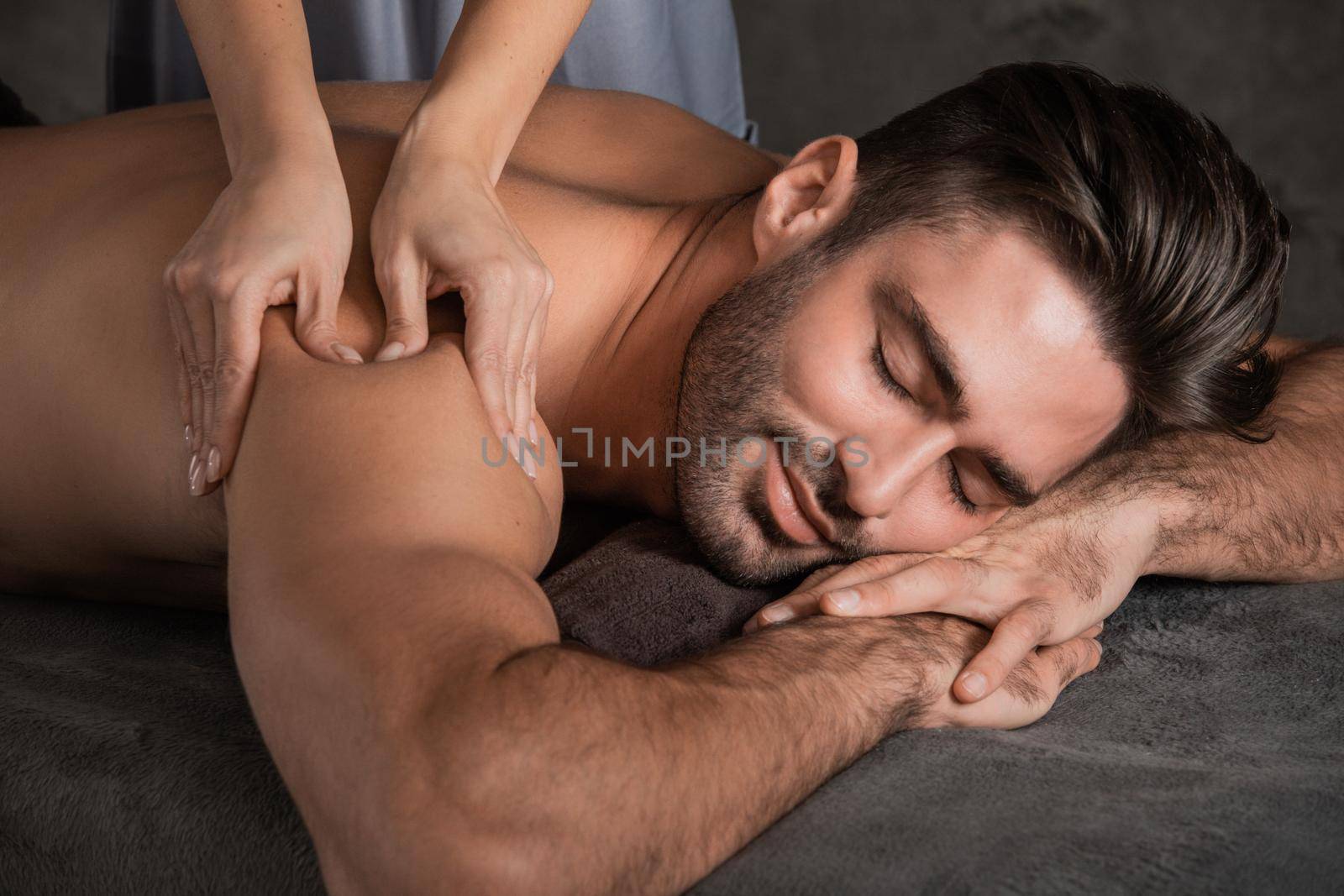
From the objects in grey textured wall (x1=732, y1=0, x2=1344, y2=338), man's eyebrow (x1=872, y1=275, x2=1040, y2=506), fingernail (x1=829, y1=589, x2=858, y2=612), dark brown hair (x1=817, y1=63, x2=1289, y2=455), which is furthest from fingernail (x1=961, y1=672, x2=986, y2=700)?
grey textured wall (x1=732, y1=0, x2=1344, y2=338)

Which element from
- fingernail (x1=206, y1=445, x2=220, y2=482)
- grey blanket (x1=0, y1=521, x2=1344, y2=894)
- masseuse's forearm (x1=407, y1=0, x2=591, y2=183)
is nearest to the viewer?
grey blanket (x1=0, y1=521, x2=1344, y2=894)

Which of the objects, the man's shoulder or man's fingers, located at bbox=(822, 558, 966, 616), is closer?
the man's shoulder

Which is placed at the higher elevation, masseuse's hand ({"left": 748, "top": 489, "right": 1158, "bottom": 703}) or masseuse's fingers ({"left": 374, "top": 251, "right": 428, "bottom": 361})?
masseuse's fingers ({"left": 374, "top": 251, "right": 428, "bottom": 361})

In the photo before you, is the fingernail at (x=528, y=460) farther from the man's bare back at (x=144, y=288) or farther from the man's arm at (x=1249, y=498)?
the man's arm at (x=1249, y=498)

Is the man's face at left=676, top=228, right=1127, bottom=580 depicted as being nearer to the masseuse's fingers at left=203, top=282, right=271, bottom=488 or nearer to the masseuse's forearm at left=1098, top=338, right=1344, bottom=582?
the masseuse's forearm at left=1098, top=338, right=1344, bottom=582

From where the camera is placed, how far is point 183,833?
2.88 feet

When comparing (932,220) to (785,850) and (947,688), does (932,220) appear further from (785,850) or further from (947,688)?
(785,850)

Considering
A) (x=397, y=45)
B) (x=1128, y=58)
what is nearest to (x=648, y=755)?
(x=397, y=45)

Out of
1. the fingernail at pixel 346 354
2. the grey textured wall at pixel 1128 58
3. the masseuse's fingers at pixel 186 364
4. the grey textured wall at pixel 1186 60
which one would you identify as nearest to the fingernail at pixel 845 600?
the fingernail at pixel 346 354

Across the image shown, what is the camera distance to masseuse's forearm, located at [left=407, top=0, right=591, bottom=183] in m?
1.16

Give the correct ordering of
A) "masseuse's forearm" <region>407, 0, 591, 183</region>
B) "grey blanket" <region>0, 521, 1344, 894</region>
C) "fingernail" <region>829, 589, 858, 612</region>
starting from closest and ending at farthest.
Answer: "grey blanket" <region>0, 521, 1344, 894</region> < "fingernail" <region>829, 589, 858, 612</region> < "masseuse's forearm" <region>407, 0, 591, 183</region>

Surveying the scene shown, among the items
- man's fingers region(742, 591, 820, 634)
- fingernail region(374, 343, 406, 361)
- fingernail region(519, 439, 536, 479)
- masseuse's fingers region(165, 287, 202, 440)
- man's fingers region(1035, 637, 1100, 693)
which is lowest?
man's fingers region(1035, 637, 1100, 693)

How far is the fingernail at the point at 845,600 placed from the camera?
1.06 m

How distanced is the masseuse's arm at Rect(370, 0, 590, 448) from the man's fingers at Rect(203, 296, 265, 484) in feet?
0.34
